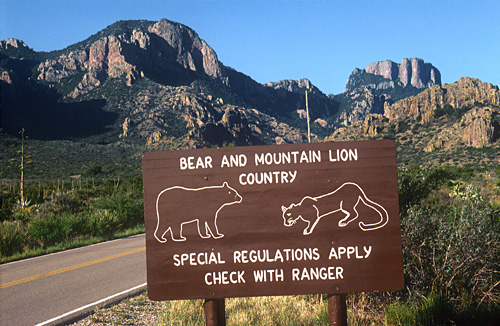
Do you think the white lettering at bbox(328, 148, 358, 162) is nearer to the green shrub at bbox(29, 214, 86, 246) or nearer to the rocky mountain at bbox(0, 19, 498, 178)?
the green shrub at bbox(29, 214, 86, 246)

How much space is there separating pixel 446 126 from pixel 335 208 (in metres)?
85.9

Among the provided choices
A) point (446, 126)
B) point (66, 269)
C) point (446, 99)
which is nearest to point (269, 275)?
point (66, 269)

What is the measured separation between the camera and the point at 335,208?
329cm

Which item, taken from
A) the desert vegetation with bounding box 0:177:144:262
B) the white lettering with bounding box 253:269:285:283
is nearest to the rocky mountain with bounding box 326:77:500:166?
the desert vegetation with bounding box 0:177:144:262

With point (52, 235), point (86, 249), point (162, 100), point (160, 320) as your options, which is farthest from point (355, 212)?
point (162, 100)

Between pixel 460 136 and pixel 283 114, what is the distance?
421ft

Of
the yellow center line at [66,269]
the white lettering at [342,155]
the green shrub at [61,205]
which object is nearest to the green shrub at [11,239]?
the yellow center line at [66,269]

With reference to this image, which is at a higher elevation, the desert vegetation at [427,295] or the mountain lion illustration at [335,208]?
the mountain lion illustration at [335,208]

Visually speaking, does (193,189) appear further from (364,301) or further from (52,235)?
(52,235)

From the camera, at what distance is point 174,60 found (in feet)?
589

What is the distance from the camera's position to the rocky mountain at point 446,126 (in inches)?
2534

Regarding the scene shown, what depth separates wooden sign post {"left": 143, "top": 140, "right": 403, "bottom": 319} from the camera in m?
3.27

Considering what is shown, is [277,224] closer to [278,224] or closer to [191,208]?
[278,224]

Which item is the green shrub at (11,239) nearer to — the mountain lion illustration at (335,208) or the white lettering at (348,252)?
the mountain lion illustration at (335,208)
